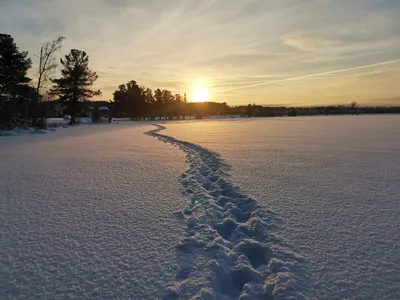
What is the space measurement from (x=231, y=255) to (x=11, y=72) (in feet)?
80.0

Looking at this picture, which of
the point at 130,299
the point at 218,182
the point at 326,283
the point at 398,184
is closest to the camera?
the point at 130,299

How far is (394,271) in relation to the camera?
1.72 metres

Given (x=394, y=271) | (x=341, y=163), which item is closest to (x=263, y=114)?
(x=341, y=163)

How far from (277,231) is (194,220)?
2.72 ft

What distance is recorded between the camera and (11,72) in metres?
19.8

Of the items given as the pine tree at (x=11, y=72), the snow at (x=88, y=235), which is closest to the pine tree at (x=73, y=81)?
the pine tree at (x=11, y=72)

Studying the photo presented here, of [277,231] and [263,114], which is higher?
[263,114]

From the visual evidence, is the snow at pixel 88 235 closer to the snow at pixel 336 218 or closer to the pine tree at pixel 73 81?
the snow at pixel 336 218

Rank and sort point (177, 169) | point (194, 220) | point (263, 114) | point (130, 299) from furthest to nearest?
point (263, 114) → point (177, 169) → point (194, 220) → point (130, 299)

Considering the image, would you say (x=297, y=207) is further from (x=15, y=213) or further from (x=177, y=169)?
(x=15, y=213)

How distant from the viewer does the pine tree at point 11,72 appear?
19.4 metres

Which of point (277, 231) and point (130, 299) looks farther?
point (277, 231)

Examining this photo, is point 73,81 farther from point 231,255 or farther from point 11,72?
point 231,255

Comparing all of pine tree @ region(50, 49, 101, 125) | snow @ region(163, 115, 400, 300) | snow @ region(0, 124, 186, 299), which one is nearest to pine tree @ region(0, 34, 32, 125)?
pine tree @ region(50, 49, 101, 125)
